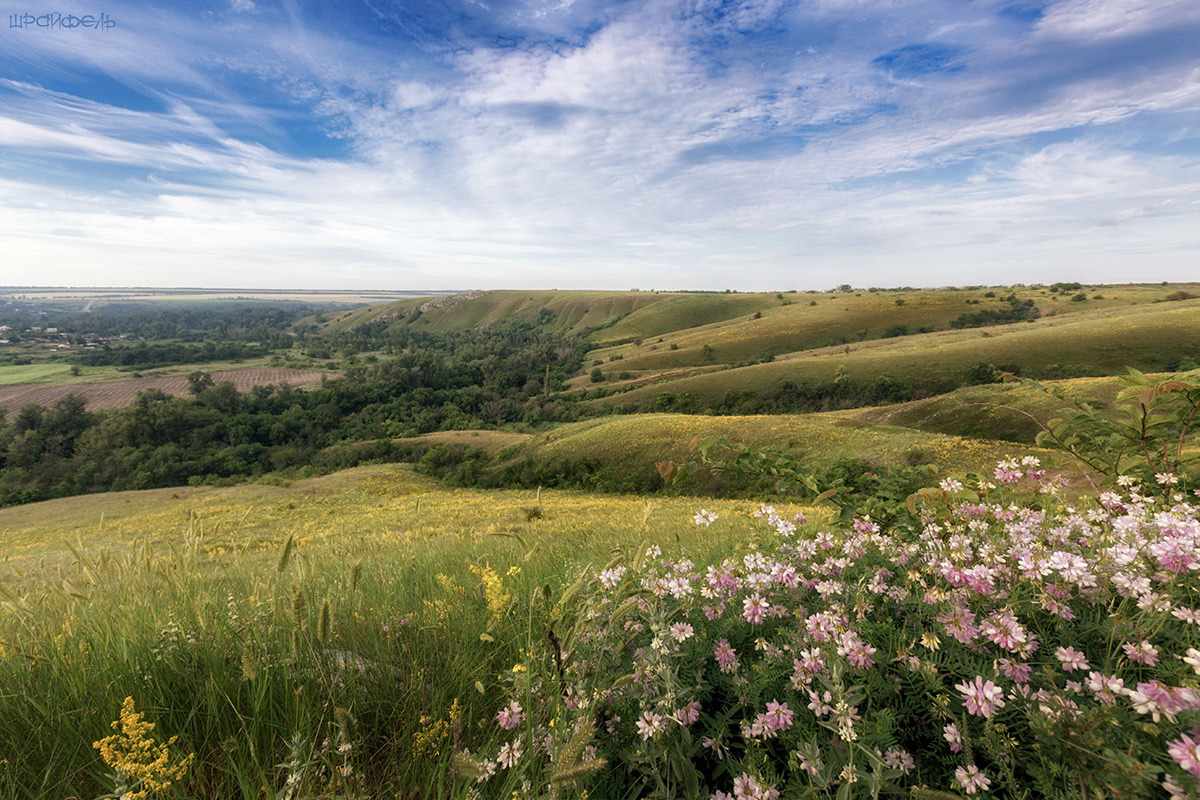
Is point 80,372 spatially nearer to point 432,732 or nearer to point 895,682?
point 432,732

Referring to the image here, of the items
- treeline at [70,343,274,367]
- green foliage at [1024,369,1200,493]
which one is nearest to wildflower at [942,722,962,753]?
green foliage at [1024,369,1200,493]

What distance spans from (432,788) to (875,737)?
1.85 metres

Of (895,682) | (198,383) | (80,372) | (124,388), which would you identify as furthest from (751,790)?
(80,372)

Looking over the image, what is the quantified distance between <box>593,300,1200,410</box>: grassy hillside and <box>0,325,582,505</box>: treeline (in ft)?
82.7

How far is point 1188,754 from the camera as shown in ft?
3.83

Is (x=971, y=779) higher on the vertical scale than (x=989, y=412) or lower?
higher

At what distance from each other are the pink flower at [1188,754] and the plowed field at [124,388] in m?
141

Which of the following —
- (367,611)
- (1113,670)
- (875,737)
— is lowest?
(367,611)

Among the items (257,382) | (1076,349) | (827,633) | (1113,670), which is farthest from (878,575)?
(257,382)

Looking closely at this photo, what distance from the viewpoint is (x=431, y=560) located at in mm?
5133

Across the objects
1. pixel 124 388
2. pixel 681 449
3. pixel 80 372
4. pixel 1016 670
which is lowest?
pixel 124 388

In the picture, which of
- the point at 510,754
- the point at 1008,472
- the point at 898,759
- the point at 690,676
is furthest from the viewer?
the point at 1008,472

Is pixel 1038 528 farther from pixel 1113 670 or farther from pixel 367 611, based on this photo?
pixel 367 611

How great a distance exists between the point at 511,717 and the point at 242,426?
10463cm
